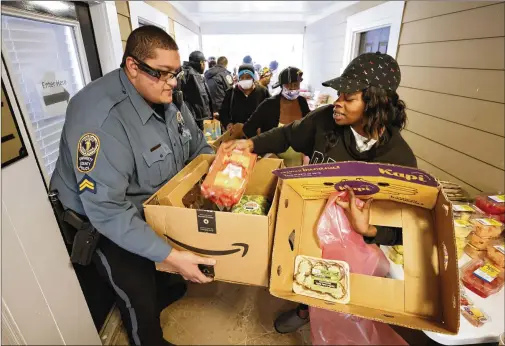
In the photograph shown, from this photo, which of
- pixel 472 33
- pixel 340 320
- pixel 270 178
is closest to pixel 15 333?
pixel 270 178

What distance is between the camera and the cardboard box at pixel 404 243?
0.75m

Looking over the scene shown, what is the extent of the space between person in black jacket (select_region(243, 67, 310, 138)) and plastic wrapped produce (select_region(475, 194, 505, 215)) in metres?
1.54

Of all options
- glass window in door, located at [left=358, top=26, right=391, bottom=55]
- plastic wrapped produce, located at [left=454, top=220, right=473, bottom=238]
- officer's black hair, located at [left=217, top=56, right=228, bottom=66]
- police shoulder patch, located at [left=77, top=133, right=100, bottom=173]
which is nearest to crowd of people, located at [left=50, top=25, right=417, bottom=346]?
police shoulder patch, located at [left=77, top=133, right=100, bottom=173]

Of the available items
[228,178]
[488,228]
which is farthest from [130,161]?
[488,228]

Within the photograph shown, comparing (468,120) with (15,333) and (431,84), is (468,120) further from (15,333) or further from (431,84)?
(15,333)

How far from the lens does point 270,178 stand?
1175mm

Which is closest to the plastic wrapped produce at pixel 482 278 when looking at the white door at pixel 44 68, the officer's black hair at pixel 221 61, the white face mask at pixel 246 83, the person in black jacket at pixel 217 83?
the white door at pixel 44 68

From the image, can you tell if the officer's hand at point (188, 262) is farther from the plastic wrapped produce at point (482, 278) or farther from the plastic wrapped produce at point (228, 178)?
the plastic wrapped produce at point (482, 278)

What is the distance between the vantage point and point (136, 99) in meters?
1.05

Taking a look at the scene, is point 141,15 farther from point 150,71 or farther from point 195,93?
point 150,71

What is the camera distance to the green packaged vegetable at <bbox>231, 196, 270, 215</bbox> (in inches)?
38.8

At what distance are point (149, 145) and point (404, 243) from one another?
98cm

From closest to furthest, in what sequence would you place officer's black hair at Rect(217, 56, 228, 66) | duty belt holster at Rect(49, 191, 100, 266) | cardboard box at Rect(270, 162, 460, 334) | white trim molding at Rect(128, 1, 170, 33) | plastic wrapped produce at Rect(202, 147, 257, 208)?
cardboard box at Rect(270, 162, 460, 334) < plastic wrapped produce at Rect(202, 147, 257, 208) < duty belt holster at Rect(49, 191, 100, 266) < white trim molding at Rect(128, 1, 170, 33) < officer's black hair at Rect(217, 56, 228, 66)

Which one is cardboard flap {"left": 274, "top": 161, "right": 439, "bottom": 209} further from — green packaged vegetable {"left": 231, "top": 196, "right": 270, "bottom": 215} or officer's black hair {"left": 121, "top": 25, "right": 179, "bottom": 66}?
officer's black hair {"left": 121, "top": 25, "right": 179, "bottom": 66}
